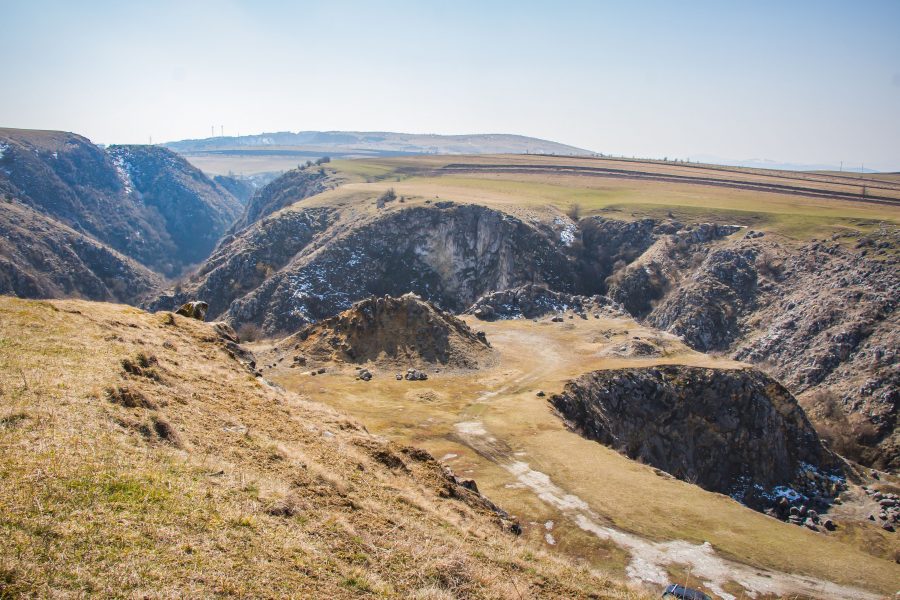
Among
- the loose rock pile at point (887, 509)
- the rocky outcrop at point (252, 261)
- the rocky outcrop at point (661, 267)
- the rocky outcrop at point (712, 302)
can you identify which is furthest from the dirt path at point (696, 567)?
the rocky outcrop at point (252, 261)

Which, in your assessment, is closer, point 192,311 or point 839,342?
point 192,311

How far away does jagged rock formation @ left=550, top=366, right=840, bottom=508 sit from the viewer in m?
61.7

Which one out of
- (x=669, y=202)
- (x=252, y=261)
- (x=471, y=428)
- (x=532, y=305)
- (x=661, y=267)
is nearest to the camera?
(x=471, y=428)

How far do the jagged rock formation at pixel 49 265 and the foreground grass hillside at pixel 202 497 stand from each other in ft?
547

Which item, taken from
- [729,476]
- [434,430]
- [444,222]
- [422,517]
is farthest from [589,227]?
[422,517]

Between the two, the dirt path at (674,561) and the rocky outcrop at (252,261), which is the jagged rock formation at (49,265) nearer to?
the rocky outcrop at (252,261)

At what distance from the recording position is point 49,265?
584ft

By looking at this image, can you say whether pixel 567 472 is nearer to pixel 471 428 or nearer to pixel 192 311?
pixel 471 428

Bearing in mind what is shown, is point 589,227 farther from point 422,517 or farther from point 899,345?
point 422,517

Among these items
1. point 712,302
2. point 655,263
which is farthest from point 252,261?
point 712,302

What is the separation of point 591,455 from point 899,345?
72.1 meters

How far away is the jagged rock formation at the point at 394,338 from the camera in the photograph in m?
74.1

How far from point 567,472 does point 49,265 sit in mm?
191124

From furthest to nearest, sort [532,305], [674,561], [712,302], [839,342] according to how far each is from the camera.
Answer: [712,302], [532,305], [839,342], [674,561]
